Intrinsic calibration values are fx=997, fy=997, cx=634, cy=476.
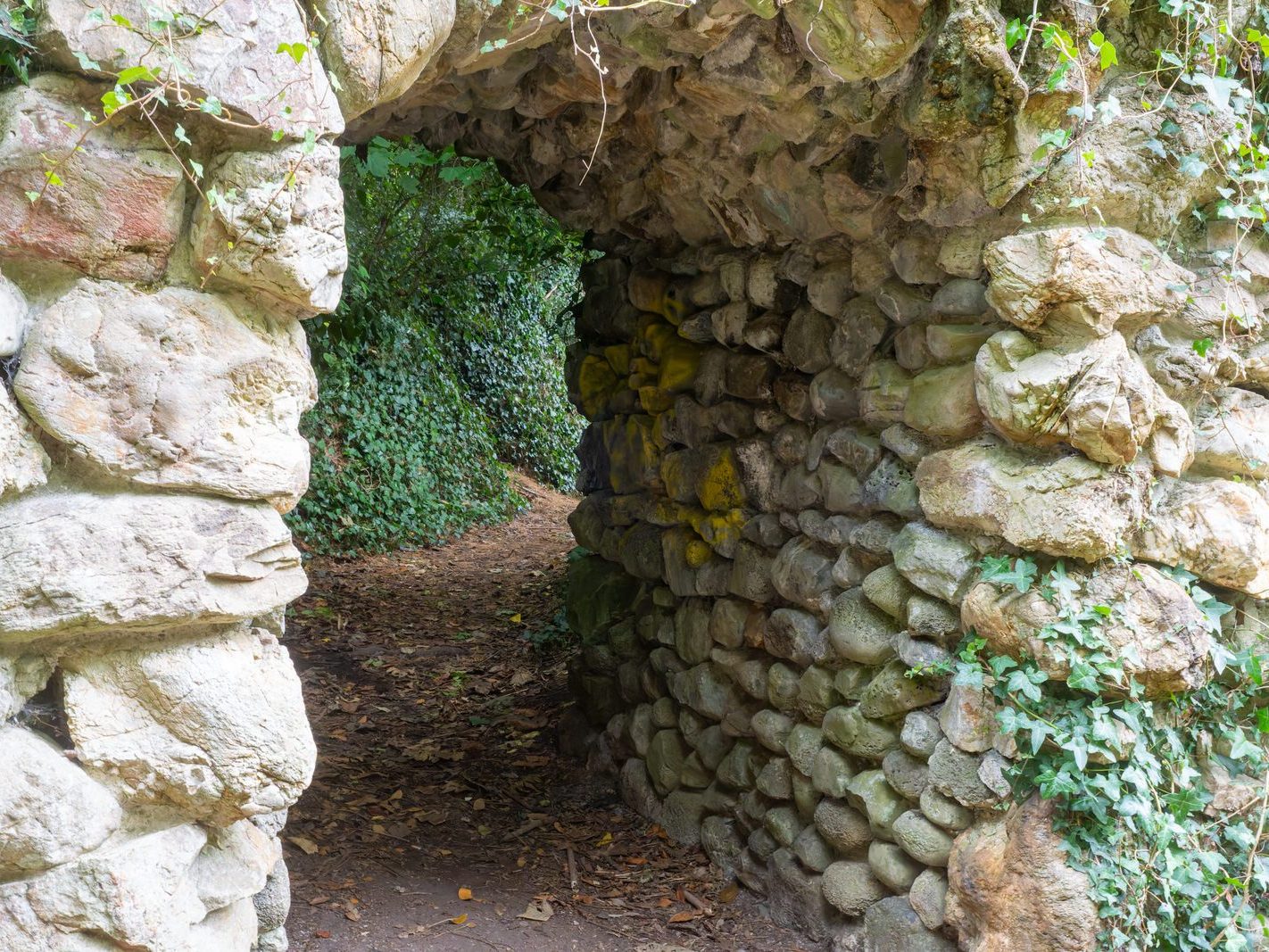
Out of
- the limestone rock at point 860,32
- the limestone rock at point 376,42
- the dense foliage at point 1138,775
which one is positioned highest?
the limestone rock at point 860,32

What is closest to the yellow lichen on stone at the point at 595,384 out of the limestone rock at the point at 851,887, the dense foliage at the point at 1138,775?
the limestone rock at the point at 851,887

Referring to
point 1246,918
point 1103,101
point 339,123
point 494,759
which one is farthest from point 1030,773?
point 494,759

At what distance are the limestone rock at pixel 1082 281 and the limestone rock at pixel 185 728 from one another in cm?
167

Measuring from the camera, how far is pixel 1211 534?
212cm

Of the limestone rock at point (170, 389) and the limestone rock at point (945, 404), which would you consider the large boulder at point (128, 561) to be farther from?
the limestone rock at point (945, 404)

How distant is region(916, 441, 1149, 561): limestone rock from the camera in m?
2.04

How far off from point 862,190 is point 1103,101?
0.63 m

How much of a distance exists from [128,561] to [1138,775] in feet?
6.16

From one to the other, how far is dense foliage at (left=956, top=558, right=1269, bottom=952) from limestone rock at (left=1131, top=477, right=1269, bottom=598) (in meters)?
0.05

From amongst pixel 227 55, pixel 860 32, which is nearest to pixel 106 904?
pixel 227 55

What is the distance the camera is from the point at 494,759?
4.22 metres

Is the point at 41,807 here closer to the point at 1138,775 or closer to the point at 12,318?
the point at 12,318

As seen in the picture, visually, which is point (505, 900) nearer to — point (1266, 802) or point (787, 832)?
point (787, 832)

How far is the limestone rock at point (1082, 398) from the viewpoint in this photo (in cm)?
202
